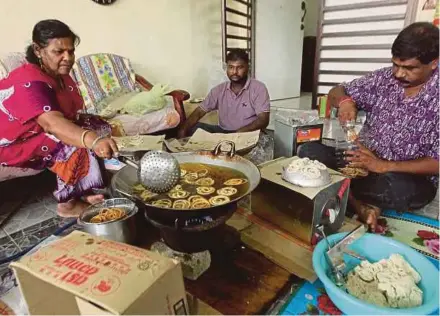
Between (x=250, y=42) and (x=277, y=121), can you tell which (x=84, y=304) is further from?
(x=250, y=42)

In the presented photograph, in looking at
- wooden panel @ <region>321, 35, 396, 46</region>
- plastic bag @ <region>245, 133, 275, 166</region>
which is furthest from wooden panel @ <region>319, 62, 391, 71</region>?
plastic bag @ <region>245, 133, 275, 166</region>

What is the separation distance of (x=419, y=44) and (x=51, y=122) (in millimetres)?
1533

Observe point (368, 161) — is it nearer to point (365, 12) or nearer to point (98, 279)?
point (98, 279)

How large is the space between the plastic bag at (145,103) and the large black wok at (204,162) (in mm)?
1207

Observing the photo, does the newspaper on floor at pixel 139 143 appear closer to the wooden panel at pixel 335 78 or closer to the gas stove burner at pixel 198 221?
the gas stove burner at pixel 198 221

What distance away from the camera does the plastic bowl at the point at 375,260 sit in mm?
774

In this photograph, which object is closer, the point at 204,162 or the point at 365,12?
the point at 204,162

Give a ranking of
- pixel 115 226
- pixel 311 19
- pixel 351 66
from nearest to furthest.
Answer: pixel 115 226
pixel 351 66
pixel 311 19

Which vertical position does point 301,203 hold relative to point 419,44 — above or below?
below

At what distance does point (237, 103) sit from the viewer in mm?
2320

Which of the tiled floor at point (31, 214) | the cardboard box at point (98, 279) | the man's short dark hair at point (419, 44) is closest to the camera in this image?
the cardboard box at point (98, 279)

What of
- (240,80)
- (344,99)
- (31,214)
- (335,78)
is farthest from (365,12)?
(31,214)

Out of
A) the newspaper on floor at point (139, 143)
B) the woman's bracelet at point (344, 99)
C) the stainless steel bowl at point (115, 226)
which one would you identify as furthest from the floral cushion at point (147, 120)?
the woman's bracelet at point (344, 99)

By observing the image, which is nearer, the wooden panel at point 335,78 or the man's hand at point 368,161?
the man's hand at point 368,161
